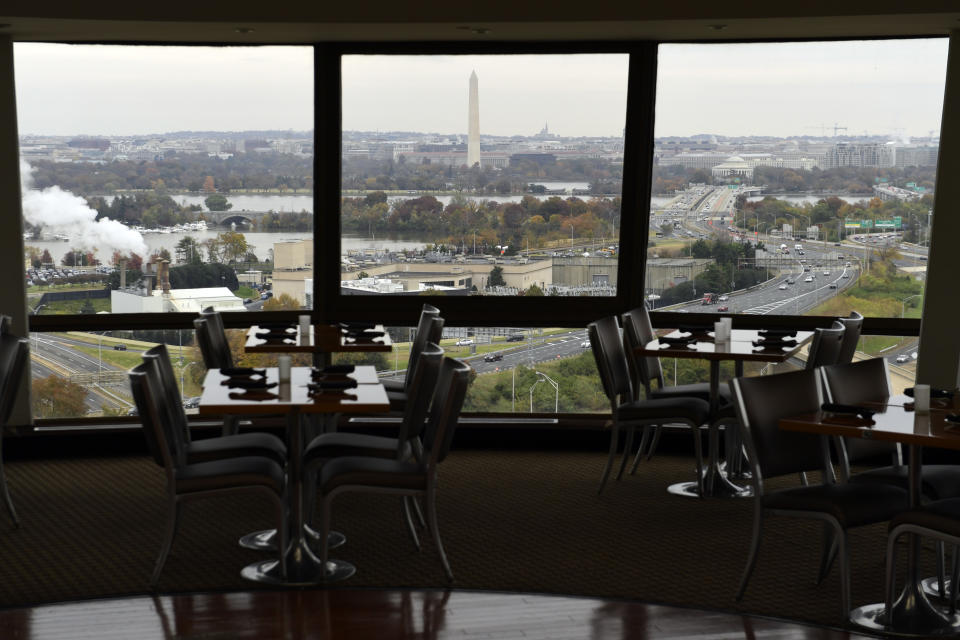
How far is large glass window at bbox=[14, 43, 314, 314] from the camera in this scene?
7324 millimetres

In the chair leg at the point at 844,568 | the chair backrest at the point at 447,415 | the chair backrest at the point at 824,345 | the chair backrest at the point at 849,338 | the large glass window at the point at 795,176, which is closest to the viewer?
the chair leg at the point at 844,568

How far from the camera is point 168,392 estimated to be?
4926mm

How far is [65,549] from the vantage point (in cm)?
530

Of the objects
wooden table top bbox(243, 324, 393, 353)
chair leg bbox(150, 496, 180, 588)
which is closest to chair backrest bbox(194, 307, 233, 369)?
wooden table top bbox(243, 324, 393, 353)

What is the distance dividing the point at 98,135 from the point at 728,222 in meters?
4.37

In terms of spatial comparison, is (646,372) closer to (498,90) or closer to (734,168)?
(734,168)

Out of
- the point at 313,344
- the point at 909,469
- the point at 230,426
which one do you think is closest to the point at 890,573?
the point at 909,469

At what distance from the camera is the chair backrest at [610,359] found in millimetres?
6312

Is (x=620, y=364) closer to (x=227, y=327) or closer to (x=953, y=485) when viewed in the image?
(x=953, y=485)

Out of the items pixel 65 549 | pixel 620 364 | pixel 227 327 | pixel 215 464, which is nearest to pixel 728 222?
pixel 620 364

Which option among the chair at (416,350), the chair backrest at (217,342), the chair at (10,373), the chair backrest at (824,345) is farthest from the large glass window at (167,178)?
the chair backrest at (824,345)

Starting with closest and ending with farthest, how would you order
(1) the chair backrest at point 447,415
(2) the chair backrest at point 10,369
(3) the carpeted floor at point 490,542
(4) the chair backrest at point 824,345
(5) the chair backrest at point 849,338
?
(1) the chair backrest at point 447,415, (3) the carpeted floor at point 490,542, (2) the chair backrest at point 10,369, (4) the chair backrest at point 824,345, (5) the chair backrest at point 849,338

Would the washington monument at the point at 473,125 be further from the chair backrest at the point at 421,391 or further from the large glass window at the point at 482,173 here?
the chair backrest at the point at 421,391

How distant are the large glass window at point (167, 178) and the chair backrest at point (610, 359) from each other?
7.49 ft
